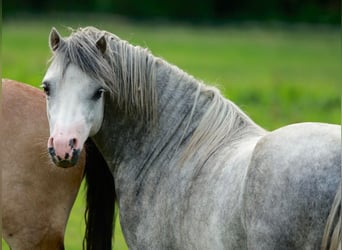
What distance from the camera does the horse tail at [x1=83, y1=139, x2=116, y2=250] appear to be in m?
6.20

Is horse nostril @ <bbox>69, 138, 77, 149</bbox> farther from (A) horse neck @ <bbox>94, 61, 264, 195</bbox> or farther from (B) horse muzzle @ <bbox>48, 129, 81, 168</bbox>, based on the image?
(A) horse neck @ <bbox>94, 61, 264, 195</bbox>

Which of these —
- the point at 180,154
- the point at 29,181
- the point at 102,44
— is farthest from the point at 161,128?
the point at 29,181

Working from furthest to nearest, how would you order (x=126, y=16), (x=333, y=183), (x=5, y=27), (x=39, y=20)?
(x=126, y=16) → (x=39, y=20) → (x=5, y=27) → (x=333, y=183)

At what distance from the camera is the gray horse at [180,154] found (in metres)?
4.61

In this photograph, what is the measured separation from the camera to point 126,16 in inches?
1625

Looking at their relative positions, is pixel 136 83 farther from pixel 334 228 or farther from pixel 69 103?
pixel 334 228

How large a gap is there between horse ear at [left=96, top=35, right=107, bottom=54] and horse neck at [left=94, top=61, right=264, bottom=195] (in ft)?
1.28

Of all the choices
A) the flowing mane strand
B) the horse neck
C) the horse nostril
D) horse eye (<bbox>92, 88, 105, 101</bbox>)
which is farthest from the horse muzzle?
the horse neck

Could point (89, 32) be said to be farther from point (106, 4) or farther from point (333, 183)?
point (106, 4)

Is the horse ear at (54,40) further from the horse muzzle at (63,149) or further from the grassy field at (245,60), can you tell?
the grassy field at (245,60)

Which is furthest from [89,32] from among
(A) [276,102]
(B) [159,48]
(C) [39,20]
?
(C) [39,20]

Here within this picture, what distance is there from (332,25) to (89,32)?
34443mm

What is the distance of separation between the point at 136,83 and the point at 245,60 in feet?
76.9

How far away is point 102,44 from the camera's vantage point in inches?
219
